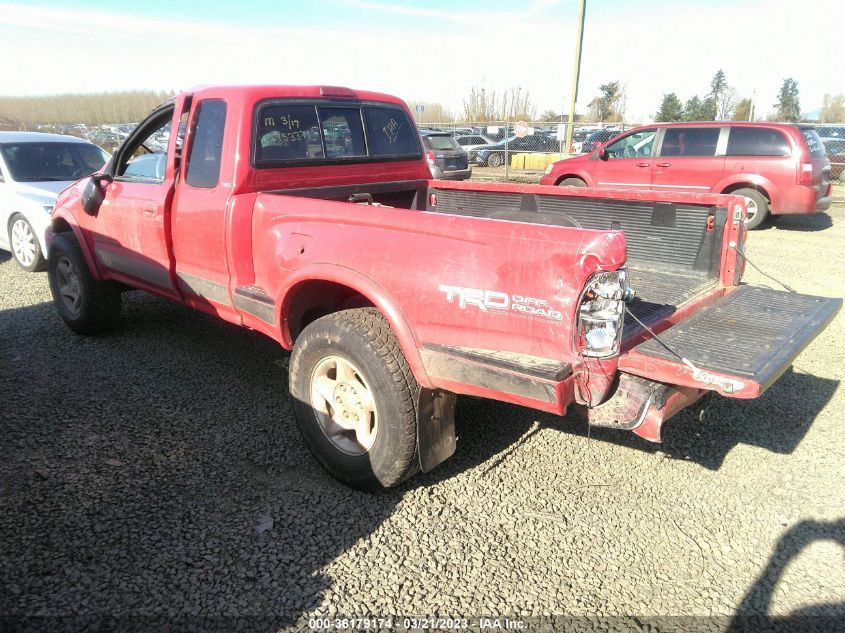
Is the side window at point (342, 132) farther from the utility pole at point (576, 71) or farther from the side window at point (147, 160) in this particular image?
the utility pole at point (576, 71)

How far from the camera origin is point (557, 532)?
2908mm

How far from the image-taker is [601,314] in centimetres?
237

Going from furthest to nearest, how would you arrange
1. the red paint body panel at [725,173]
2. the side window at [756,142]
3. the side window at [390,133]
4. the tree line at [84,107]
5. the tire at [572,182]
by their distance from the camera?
the tree line at [84,107] → the tire at [572,182] → the side window at [756,142] → the red paint body panel at [725,173] → the side window at [390,133]

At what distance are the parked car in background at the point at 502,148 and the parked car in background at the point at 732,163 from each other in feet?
39.3

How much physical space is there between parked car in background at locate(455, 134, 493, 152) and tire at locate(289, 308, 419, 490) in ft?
78.2

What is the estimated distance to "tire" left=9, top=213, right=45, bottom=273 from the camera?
7.62m

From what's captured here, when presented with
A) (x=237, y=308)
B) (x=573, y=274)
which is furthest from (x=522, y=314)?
(x=237, y=308)

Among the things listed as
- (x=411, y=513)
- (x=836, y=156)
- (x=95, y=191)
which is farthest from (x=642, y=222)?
(x=836, y=156)

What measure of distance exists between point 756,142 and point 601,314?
9.45 m

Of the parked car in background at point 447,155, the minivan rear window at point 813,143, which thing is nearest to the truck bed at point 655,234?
the minivan rear window at point 813,143

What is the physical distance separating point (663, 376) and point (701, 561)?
96 cm

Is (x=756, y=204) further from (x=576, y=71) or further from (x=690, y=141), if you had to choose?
(x=576, y=71)

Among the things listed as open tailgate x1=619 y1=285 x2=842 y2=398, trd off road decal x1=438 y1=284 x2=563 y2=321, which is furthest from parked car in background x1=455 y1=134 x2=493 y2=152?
trd off road decal x1=438 y1=284 x2=563 y2=321

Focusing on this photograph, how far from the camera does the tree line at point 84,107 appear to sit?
44.2 m
